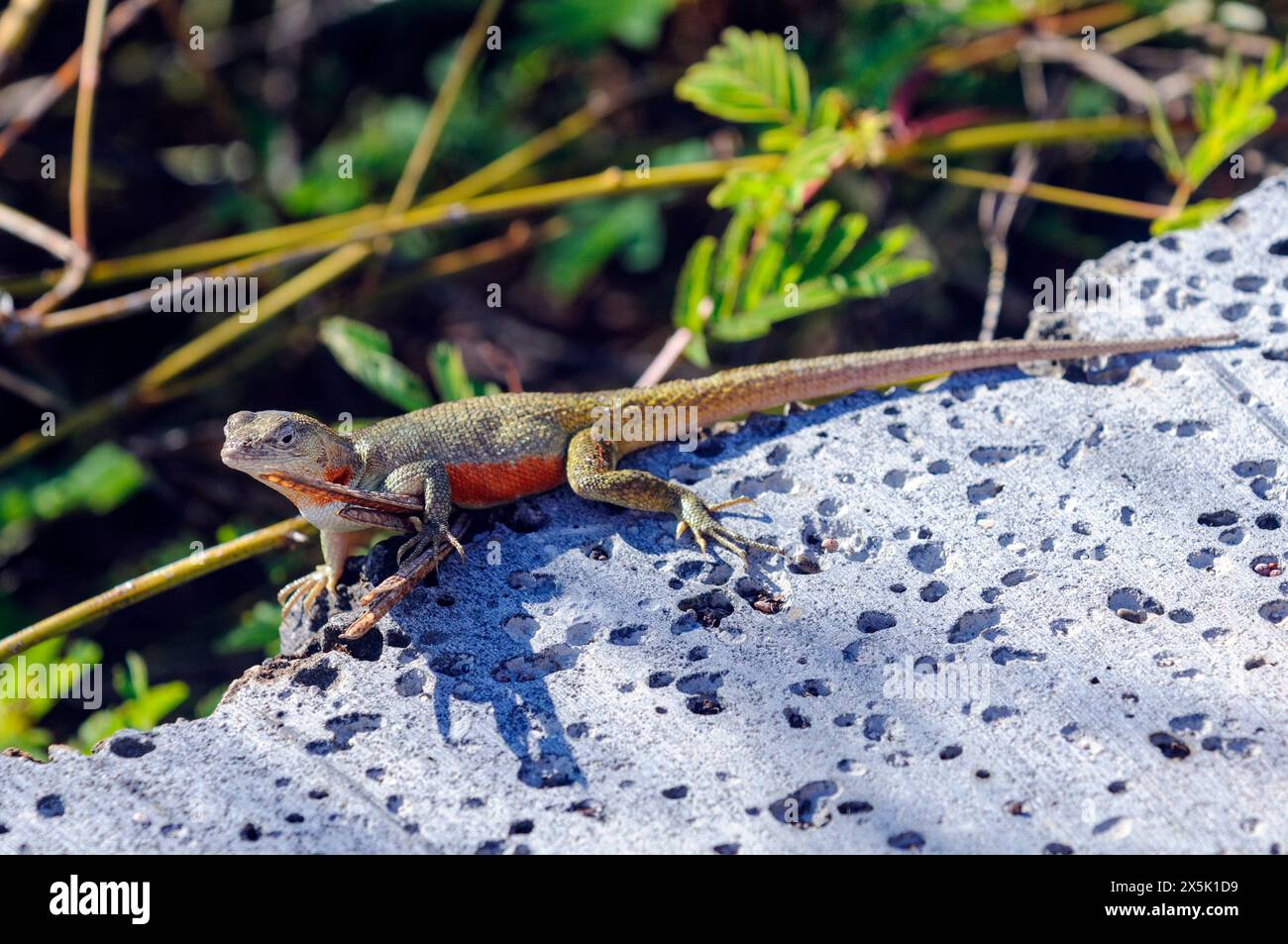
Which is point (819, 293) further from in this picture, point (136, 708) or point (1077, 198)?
point (136, 708)

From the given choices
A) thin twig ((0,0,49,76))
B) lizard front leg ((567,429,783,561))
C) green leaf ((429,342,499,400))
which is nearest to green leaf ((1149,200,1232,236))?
lizard front leg ((567,429,783,561))

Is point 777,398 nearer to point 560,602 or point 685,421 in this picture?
point 685,421

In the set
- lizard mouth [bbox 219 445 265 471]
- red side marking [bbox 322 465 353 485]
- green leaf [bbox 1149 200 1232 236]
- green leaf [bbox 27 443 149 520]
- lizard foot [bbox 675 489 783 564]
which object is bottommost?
green leaf [bbox 27 443 149 520]

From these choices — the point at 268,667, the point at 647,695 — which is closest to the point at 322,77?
the point at 268,667

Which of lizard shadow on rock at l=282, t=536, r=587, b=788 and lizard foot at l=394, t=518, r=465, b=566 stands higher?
lizard foot at l=394, t=518, r=465, b=566

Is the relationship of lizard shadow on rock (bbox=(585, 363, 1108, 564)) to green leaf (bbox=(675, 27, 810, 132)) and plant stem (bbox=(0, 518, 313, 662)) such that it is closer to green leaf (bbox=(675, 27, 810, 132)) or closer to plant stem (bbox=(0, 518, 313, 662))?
plant stem (bbox=(0, 518, 313, 662))
